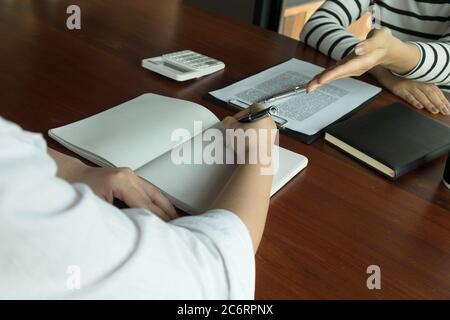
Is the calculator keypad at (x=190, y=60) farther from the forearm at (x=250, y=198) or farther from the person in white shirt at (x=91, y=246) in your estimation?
the person in white shirt at (x=91, y=246)

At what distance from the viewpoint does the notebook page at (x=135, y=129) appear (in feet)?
2.32

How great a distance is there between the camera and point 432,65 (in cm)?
104

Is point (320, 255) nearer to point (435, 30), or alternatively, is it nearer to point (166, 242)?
point (166, 242)

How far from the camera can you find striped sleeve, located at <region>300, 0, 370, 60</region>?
1117 mm

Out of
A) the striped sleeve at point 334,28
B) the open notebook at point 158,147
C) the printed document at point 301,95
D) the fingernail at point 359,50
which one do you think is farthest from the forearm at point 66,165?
the striped sleeve at point 334,28

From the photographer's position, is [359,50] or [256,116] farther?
[359,50]

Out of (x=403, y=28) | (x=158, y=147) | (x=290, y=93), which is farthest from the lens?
(x=403, y=28)

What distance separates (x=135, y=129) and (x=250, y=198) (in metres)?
0.25

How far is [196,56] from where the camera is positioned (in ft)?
3.49

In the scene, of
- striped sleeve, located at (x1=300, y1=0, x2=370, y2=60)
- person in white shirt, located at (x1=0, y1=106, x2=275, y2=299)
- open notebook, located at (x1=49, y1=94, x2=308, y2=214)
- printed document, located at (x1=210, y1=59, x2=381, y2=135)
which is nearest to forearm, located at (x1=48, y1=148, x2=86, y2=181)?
open notebook, located at (x1=49, y1=94, x2=308, y2=214)

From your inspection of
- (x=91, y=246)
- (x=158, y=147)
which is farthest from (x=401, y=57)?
(x=91, y=246)

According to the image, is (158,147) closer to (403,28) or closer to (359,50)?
(359,50)

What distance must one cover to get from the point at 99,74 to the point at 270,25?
1405 mm
